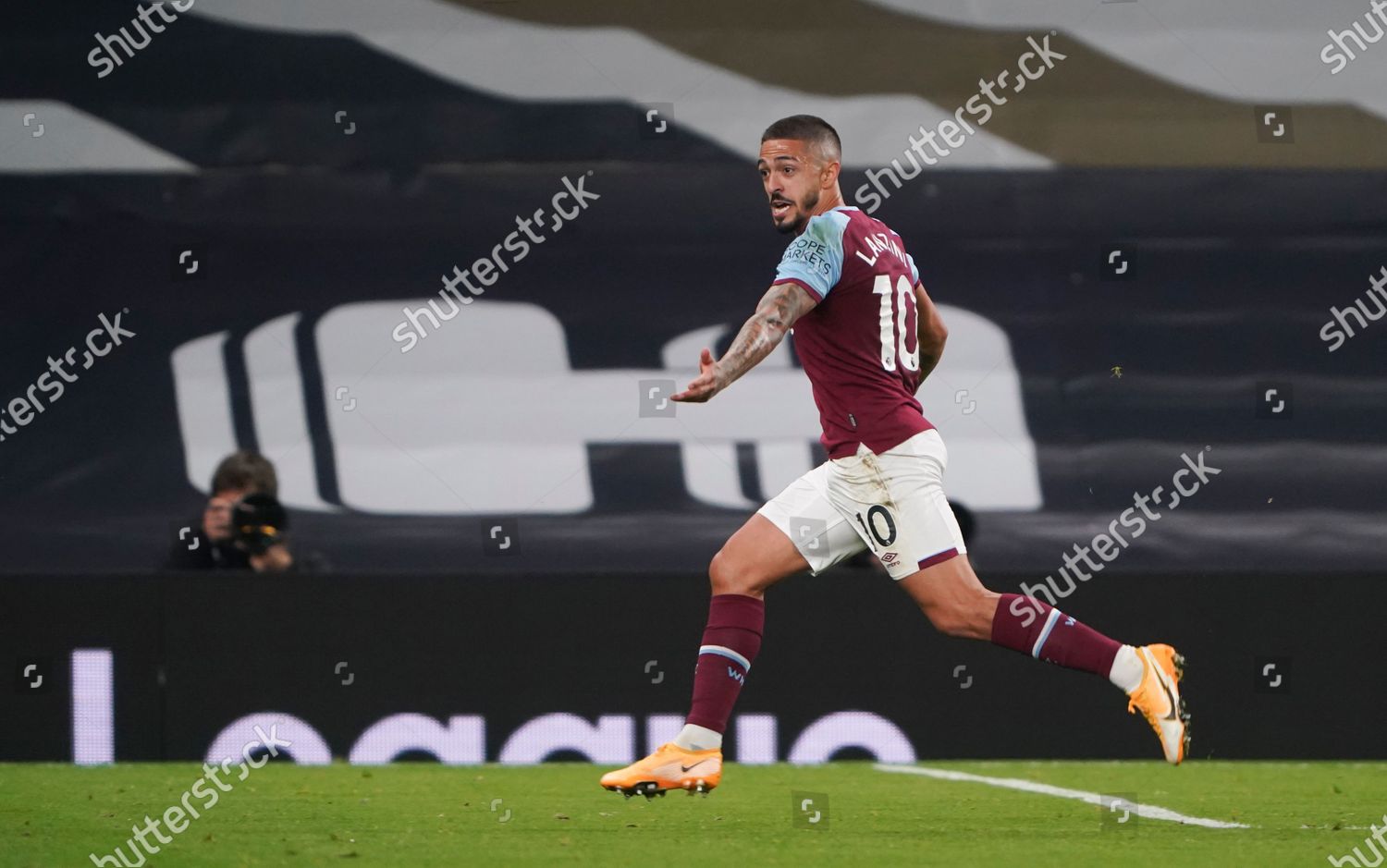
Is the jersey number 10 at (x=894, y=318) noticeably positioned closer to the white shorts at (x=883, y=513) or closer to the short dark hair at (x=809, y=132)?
the white shorts at (x=883, y=513)

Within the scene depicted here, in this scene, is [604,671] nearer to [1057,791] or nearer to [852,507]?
[1057,791]

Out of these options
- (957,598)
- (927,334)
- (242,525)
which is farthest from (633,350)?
(957,598)

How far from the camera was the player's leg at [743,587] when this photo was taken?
4945mm

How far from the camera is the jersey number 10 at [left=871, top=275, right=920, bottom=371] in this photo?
5047 mm

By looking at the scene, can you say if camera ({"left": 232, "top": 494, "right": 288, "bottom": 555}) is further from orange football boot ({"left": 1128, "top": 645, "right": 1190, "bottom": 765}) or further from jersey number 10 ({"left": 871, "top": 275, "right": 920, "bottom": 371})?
orange football boot ({"left": 1128, "top": 645, "right": 1190, "bottom": 765})

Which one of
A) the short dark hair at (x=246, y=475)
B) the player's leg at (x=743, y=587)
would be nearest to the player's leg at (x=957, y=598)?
the player's leg at (x=743, y=587)

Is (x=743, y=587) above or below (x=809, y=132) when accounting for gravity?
below

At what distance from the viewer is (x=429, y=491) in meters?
8.77

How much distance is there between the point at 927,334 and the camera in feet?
17.9

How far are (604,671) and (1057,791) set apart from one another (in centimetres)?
223

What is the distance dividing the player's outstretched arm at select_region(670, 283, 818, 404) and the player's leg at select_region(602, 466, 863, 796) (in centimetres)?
53

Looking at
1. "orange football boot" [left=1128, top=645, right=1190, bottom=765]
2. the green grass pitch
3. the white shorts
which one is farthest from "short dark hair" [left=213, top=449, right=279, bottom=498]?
"orange football boot" [left=1128, top=645, right=1190, bottom=765]

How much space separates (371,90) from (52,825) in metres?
4.57

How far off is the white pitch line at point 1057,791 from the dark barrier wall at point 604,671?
0.49 meters
